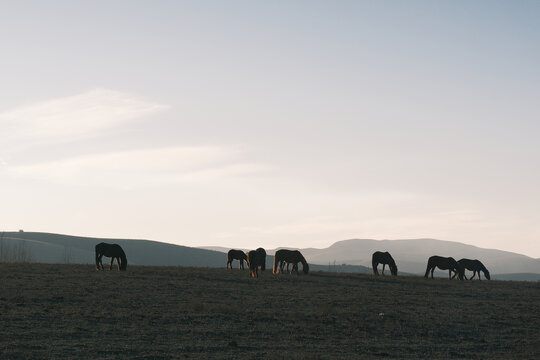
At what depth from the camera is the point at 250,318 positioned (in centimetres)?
2475

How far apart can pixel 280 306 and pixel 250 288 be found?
5983 millimetres

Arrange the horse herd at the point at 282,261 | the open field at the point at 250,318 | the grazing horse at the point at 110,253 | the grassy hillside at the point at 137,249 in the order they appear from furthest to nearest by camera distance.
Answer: the grassy hillside at the point at 137,249, the grazing horse at the point at 110,253, the horse herd at the point at 282,261, the open field at the point at 250,318

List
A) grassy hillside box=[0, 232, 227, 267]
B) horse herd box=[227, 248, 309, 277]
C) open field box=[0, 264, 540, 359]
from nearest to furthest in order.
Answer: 1. open field box=[0, 264, 540, 359]
2. horse herd box=[227, 248, 309, 277]
3. grassy hillside box=[0, 232, 227, 267]

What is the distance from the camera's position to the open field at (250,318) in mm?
19453

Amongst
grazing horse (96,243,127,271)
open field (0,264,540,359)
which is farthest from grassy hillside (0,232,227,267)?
open field (0,264,540,359)

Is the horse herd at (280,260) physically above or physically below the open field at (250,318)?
above

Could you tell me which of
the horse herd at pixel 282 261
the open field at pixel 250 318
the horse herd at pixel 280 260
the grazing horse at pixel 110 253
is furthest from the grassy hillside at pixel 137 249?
the open field at pixel 250 318

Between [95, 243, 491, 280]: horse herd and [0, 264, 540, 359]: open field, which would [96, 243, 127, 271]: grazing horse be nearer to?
[95, 243, 491, 280]: horse herd

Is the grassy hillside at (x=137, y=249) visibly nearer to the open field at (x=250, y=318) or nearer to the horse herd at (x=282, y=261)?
the horse herd at (x=282, y=261)

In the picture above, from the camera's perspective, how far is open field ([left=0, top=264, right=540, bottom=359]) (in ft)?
63.8

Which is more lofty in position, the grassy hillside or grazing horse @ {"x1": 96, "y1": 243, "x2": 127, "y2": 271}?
the grassy hillside

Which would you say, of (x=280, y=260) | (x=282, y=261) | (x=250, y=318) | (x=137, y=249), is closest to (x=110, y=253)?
(x=280, y=260)

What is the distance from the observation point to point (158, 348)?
18984 mm

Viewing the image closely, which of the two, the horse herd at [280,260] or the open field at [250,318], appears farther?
the horse herd at [280,260]
